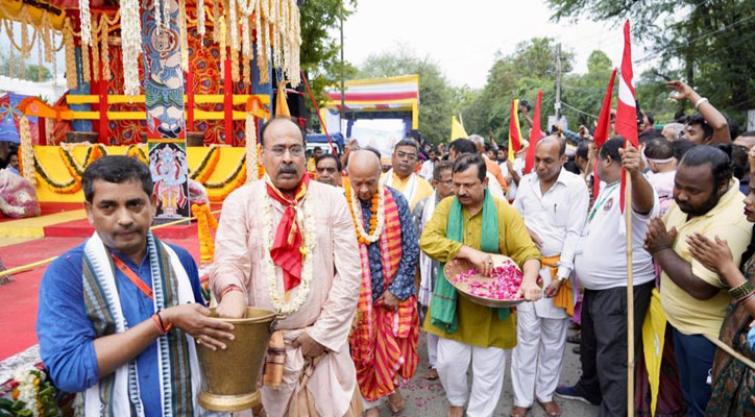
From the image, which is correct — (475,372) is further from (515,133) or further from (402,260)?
(515,133)

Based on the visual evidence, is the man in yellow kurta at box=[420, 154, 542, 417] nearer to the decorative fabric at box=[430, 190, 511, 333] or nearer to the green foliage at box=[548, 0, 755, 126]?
the decorative fabric at box=[430, 190, 511, 333]

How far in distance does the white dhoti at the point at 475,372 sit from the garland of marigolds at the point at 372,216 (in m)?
0.89

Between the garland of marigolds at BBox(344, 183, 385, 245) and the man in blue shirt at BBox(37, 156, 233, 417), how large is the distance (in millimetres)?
1789

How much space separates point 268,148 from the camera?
2459 millimetres

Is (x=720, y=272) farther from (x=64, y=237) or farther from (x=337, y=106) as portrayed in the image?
(x=337, y=106)

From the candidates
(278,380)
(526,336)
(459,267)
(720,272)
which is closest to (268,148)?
(278,380)

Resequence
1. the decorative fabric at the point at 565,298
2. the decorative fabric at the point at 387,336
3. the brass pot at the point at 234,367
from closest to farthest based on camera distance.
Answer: the brass pot at the point at 234,367
the decorative fabric at the point at 387,336
the decorative fabric at the point at 565,298

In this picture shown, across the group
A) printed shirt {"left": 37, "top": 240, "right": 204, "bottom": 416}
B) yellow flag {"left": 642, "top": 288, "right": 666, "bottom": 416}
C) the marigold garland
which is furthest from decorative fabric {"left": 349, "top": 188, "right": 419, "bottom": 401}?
the marigold garland

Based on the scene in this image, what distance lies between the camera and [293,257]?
246 cm

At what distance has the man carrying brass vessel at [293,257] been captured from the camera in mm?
2410

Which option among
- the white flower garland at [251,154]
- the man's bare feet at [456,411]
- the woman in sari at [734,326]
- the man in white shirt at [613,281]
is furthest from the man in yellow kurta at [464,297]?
the white flower garland at [251,154]

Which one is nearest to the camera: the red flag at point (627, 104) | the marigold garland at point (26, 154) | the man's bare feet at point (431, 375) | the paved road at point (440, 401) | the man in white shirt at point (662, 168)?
the red flag at point (627, 104)

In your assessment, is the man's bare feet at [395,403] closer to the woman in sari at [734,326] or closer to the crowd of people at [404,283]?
the crowd of people at [404,283]

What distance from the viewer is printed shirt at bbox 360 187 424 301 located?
3613 millimetres
